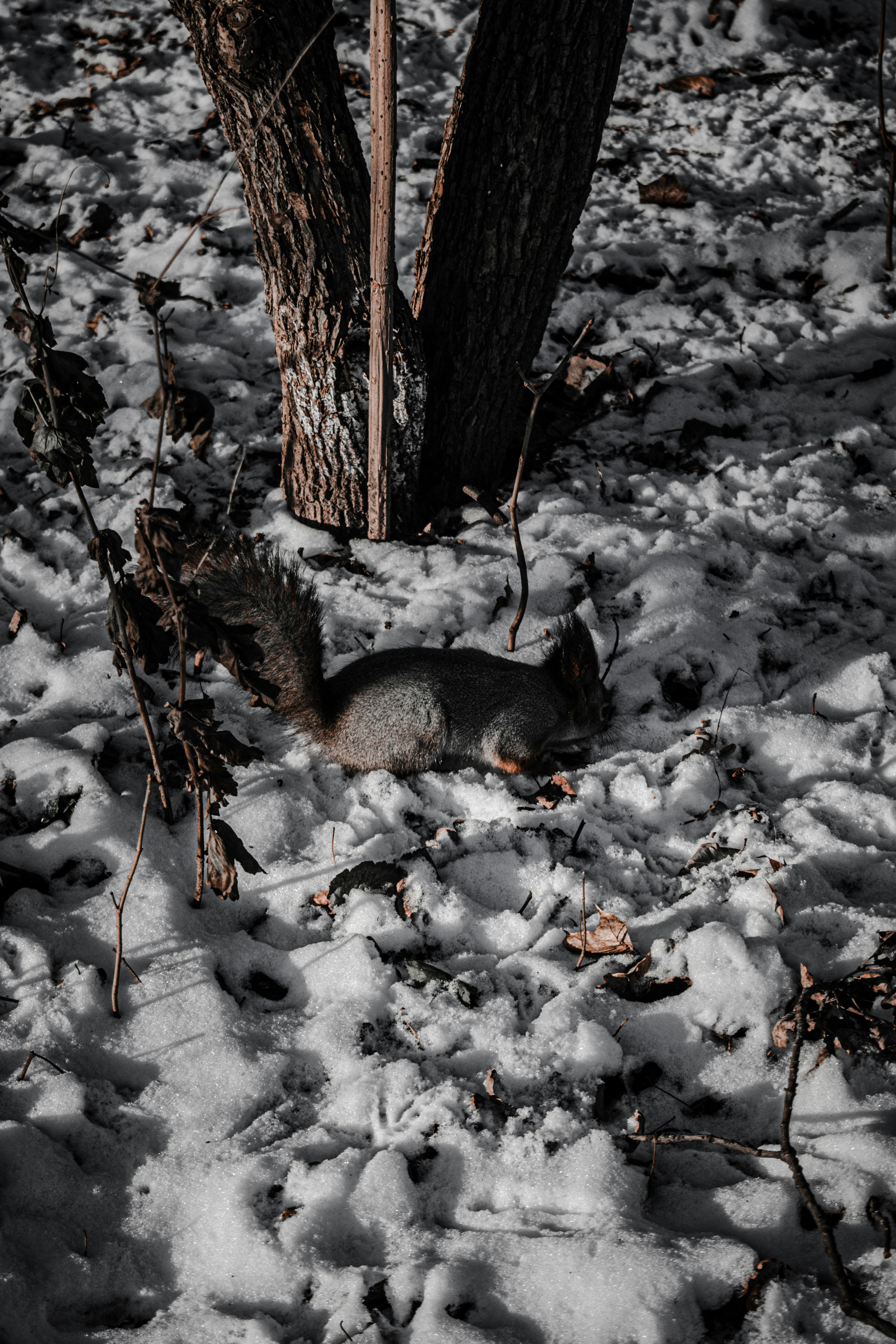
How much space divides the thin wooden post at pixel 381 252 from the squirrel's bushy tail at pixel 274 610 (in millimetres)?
595

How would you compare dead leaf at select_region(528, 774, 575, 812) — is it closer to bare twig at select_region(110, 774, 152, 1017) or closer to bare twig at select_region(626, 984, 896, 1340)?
bare twig at select_region(626, 984, 896, 1340)

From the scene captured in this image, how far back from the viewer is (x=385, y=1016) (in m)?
1.81

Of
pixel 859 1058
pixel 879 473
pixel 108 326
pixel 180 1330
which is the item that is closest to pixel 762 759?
pixel 859 1058

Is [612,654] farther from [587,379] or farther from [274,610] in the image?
[587,379]

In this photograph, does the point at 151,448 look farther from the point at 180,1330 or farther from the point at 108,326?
the point at 180,1330

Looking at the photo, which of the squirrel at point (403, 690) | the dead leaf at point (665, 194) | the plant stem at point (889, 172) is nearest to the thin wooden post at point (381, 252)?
the squirrel at point (403, 690)

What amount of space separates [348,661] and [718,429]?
191 centimetres

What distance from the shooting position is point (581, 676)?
8.00 feet

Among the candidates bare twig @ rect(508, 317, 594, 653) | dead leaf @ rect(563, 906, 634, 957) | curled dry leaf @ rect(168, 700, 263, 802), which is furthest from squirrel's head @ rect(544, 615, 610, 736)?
curled dry leaf @ rect(168, 700, 263, 802)

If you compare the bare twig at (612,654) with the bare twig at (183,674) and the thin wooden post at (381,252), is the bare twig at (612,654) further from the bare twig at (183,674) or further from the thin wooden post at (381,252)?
the bare twig at (183,674)

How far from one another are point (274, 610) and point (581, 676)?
Result: 3.14ft

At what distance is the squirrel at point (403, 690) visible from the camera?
7.20ft

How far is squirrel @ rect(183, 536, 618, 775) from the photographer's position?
2.20 meters

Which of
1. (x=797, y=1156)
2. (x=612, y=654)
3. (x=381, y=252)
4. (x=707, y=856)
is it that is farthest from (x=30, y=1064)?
(x=381, y=252)
